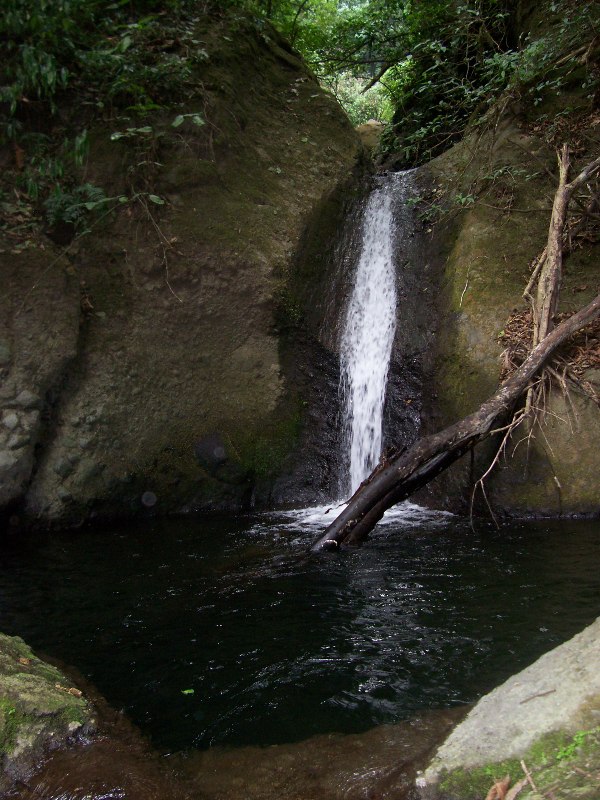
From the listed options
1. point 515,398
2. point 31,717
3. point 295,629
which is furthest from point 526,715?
point 515,398

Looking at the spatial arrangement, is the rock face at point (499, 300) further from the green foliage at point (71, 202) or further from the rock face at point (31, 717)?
the rock face at point (31, 717)

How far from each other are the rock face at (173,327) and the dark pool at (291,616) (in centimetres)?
76

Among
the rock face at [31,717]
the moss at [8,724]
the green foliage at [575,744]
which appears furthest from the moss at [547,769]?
the moss at [8,724]

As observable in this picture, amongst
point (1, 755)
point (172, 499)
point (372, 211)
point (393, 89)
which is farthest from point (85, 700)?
point (393, 89)

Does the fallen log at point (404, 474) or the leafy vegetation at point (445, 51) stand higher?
the leafy vegetation at point (445, 51)

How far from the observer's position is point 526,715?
89.9 inches

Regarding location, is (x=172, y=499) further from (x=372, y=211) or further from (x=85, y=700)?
(x=372, y=211)

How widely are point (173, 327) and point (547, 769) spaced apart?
5421 millimetres

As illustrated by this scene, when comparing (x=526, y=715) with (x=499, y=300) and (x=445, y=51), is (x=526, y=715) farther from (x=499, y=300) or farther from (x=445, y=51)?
(x=445, y=51)

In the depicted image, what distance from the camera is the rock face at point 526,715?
2152 mm

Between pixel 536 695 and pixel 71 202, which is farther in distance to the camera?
pixel 71 202

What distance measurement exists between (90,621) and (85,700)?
1190 millimetres

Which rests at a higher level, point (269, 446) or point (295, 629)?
point (269, 446)

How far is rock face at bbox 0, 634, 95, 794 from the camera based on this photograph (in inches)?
94.1
